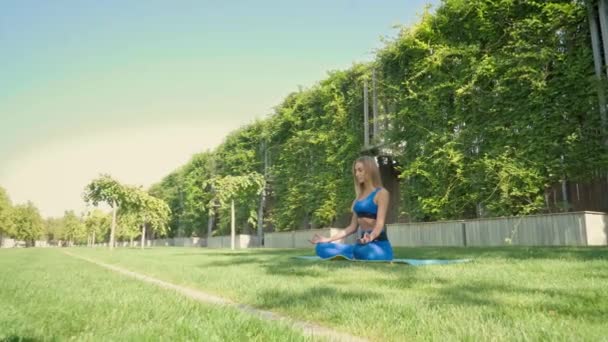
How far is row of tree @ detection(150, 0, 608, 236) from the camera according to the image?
11.9 meters

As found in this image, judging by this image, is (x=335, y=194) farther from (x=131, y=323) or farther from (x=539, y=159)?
(x=131, y=323)

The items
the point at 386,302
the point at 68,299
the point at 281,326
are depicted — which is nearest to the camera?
the point at 281,326

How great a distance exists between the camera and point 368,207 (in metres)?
7.74

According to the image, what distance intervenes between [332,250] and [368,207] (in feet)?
3.88

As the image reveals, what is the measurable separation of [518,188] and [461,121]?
9.79 ft

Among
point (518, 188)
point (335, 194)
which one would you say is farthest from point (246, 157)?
point (518, 188)

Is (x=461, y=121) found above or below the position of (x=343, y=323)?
above

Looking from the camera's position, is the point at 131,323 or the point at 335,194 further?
the point at 335,194

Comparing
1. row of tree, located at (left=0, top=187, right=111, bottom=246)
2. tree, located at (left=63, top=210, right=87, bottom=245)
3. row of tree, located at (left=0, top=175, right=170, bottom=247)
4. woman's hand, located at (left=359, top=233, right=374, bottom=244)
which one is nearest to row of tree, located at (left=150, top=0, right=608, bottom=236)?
woman's hand, located at (left=359, top=233, right=374, bottom=244)

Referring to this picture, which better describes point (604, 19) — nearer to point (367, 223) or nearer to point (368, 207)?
point (368, 207)

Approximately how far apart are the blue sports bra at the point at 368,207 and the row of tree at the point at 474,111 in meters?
6.66

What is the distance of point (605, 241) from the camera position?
11.1m

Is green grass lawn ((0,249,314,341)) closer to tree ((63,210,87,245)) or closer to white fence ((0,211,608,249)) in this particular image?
white fence ((0,211,608,249))

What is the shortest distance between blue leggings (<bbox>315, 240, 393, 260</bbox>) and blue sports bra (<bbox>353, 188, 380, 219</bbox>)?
0.51 meters
